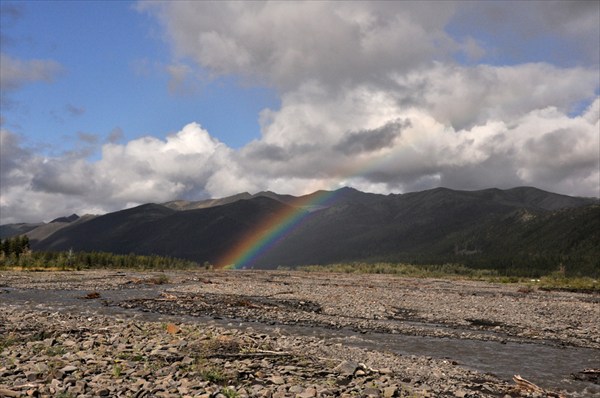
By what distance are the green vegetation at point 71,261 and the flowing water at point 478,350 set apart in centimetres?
7383

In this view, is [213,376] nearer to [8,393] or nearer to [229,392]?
[229,392]

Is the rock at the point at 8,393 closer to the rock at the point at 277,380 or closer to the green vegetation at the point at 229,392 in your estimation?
the green vegetation at the point at 229,392

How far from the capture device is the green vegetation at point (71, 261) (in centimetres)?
9844

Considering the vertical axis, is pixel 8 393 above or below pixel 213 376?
above

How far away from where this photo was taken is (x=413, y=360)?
70.5ft

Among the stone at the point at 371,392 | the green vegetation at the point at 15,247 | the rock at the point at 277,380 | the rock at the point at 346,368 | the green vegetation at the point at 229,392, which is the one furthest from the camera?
the green vegetation at the point at 15,247

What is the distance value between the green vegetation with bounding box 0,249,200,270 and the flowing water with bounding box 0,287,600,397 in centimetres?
7383

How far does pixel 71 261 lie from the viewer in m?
108

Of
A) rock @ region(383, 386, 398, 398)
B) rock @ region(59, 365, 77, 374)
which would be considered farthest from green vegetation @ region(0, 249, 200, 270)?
rock @ region(383, 386, 398, 398)

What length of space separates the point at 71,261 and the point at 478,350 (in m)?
104

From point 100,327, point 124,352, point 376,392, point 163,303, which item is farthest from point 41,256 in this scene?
point 376,392

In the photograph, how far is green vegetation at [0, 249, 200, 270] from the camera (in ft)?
323

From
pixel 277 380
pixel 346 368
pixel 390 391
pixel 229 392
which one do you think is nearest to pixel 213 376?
pixel 229 392

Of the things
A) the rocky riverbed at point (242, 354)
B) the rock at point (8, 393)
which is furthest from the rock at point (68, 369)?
the rock at point (8, 393)
